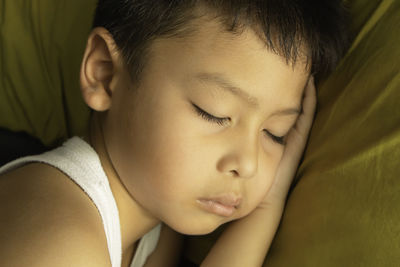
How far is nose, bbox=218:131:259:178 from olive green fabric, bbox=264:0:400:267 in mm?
136

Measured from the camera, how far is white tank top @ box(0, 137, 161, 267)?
35.4 inches

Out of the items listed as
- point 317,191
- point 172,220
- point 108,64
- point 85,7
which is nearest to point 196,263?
point 172,220

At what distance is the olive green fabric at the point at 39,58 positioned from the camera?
50.1 inches

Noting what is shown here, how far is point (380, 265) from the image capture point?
0.71 m

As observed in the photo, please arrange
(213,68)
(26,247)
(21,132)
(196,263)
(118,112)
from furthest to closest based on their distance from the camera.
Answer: (21,132), (196,263), (118,112), (213,68), (26,247)

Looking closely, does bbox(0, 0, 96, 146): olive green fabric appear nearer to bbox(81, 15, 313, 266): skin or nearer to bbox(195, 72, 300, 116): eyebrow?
bbox(81, 15, 313, 266): skin

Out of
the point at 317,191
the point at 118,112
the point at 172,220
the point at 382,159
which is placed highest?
the point at 382,159

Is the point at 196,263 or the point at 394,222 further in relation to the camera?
the point at 196,263

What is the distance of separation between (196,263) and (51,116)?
0.61m

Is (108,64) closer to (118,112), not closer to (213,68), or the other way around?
(118,112)

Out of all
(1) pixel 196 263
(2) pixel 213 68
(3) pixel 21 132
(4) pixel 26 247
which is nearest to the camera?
(4) pixel 26 247

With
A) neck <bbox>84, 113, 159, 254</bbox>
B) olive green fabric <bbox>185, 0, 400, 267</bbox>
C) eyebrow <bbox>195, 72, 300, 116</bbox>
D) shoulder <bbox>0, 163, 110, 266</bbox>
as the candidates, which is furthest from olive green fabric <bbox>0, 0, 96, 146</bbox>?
olive green fabric <bbox>185, 0, 400, 267</bbox>

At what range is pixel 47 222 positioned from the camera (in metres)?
0.72

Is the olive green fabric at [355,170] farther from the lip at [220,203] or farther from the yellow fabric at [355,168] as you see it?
the lip at [220,203]
